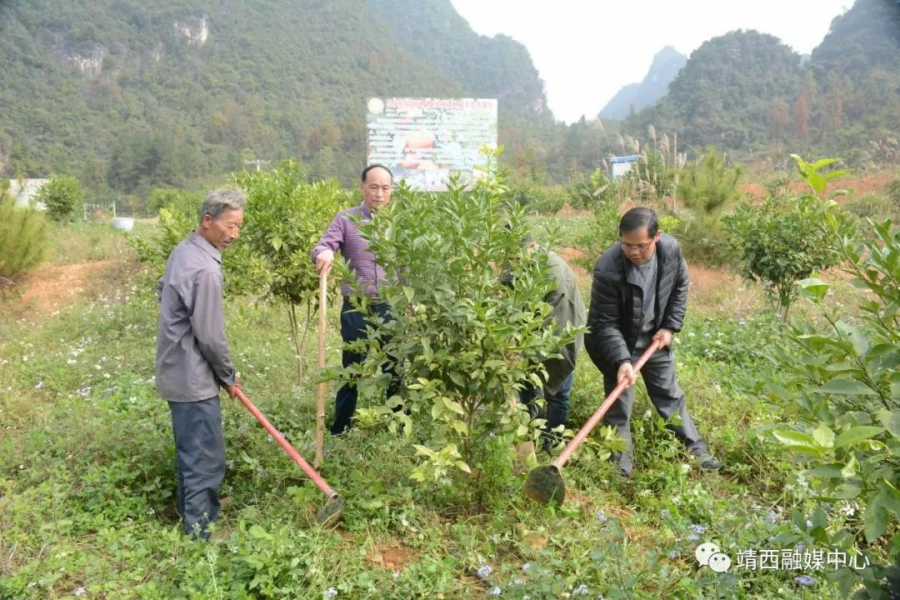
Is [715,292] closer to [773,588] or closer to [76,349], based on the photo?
[773,588]

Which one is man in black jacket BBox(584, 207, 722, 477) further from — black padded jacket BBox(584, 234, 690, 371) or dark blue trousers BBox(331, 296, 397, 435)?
dark blue trousers BBox(331, 296, 397, 435)

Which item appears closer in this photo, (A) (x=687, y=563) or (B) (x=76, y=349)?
(A) (x=687, y=563)

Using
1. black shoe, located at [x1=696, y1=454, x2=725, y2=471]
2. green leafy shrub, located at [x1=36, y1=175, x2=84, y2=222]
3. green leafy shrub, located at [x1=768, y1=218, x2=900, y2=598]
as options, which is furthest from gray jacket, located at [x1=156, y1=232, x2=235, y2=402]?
green leafy shrub, located at [x1=36, y1=175, x2=84, y2=222]

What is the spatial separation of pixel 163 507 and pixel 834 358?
3301 mm

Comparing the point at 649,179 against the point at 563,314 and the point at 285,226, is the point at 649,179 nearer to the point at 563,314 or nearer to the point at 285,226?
the point at 285,226

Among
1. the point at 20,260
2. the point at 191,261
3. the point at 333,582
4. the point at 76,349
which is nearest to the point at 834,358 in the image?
the point at 333,582

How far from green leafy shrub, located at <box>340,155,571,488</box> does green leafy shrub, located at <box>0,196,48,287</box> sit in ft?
31.1

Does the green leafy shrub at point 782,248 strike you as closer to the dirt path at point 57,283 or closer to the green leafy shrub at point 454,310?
the green leafy shrub at point 454,310

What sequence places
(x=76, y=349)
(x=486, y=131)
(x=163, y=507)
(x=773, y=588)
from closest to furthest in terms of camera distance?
(x=773, y=588), (x=163, y=507), (x=76, y=349), (x=486, y=131)

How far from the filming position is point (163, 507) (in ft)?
11.2

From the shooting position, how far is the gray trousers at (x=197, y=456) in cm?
311

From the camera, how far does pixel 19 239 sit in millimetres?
9891

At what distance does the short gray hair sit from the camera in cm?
311

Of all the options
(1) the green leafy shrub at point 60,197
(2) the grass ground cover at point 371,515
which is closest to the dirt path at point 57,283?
(2) the grass ground cover at point 371,515
